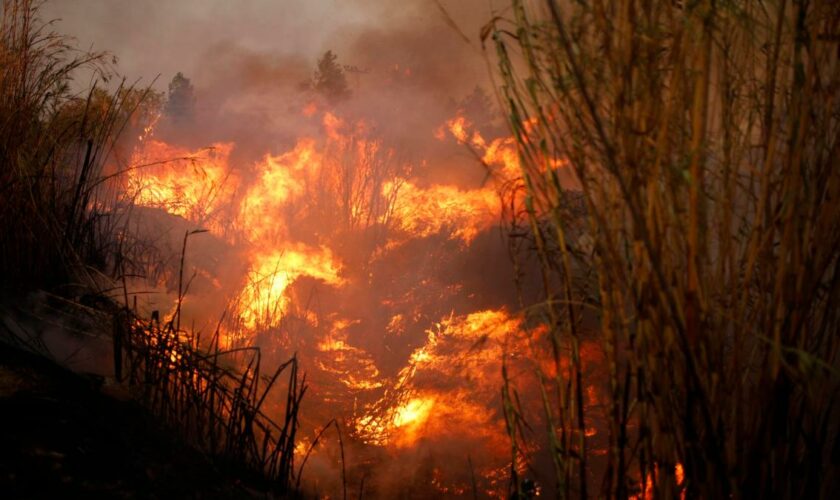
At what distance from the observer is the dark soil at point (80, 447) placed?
114 centimetres

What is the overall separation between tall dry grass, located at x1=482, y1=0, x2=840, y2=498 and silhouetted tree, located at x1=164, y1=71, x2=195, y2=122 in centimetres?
2357

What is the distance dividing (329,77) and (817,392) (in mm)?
16872

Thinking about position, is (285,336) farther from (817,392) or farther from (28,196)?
(817,392)

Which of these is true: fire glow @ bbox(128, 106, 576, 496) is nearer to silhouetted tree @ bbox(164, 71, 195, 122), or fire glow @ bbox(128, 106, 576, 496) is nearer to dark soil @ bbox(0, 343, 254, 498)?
dark soil @ bbox(0, 343, 254, 498)

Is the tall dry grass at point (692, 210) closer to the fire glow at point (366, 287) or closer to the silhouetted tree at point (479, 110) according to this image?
the fire glow at point (366, 287)

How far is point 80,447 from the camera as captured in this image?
127 centimetres

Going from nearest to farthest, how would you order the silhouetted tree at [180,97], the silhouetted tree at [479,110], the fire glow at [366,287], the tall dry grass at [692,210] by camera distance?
1. the tall dry grass at [692,210]
2. the fire glow at [366,287]
3. the silhouetted tree at [479,110]
4. the silhouetted tree at [180,97]

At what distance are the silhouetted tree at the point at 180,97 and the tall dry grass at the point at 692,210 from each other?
2357 cm

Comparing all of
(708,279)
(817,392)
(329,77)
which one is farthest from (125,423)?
(329,77)

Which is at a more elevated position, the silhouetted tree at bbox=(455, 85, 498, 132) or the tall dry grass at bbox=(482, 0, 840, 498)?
the silhouetted tree at bbox=(455, 85, 498, 132)

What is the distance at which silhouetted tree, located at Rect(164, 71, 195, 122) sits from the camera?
2283 cm

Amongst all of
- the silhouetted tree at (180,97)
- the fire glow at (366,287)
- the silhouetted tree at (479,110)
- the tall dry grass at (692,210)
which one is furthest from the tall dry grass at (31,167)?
the silhouetted tree at (180,97)

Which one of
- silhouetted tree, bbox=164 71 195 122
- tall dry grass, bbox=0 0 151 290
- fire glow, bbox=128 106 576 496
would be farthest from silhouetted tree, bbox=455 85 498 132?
silhouetted tree, bbox=164 71 195 122

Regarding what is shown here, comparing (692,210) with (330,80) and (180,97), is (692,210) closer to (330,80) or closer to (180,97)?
(330,80)
